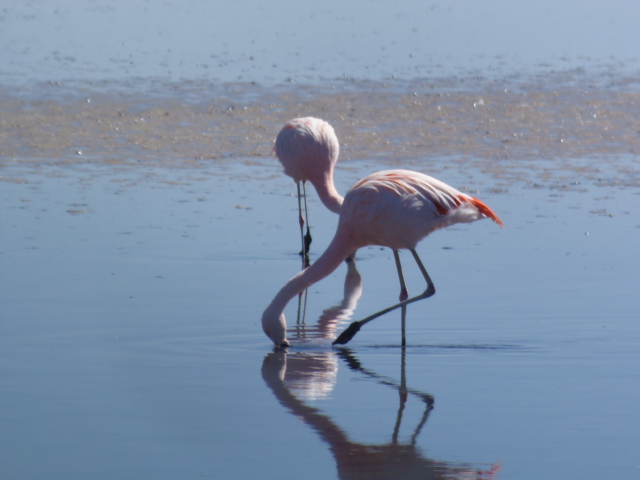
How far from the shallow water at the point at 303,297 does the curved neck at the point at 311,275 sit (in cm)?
23

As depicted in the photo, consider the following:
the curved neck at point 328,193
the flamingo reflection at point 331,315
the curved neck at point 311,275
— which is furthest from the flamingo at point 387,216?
the curved neck at point 328,193

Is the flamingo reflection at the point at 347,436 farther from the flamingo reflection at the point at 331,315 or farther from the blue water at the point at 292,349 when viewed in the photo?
the flamingo reflection at the point at 331,315

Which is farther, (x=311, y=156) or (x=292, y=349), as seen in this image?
(x=311, y=156)

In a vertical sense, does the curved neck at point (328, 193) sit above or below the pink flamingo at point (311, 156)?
below

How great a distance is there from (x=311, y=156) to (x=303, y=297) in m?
1.59

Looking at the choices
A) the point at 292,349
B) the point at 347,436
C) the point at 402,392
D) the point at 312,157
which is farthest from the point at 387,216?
the point at 312,157

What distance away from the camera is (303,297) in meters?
5.75

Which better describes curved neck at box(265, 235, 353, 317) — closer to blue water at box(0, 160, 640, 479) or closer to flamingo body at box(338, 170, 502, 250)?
flamingo body at box(338, 170, 502, 250)

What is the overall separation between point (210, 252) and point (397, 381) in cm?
249

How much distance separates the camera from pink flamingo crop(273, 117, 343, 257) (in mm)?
6996

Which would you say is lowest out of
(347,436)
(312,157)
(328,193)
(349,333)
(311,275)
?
(347,436)

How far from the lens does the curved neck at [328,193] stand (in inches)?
269

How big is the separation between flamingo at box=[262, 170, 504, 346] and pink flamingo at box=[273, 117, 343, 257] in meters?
1.92

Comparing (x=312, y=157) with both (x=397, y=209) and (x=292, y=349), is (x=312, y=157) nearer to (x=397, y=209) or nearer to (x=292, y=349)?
(x=397, y=209)
